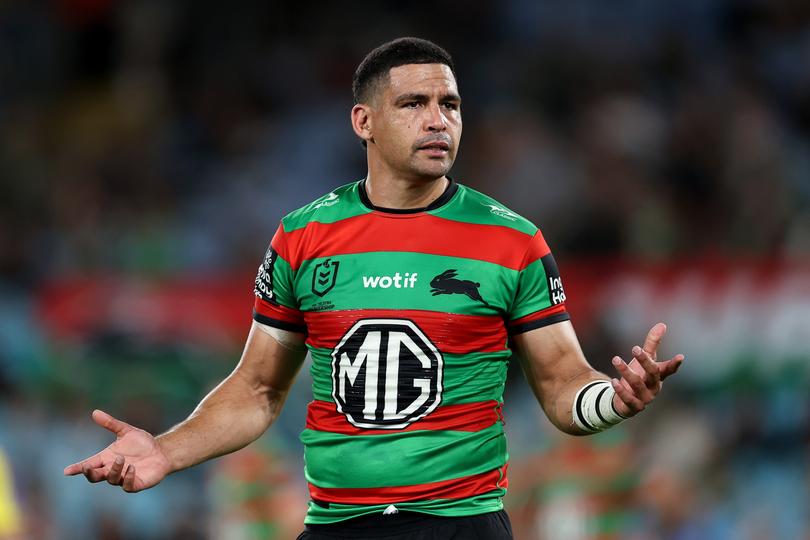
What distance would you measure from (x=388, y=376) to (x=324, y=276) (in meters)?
0.44

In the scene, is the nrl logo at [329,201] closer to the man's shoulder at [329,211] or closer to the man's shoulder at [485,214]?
the man's shoulder at [329,211]

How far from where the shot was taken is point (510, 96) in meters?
13.2

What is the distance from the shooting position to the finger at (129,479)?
474 cm

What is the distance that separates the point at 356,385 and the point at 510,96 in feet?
28.5

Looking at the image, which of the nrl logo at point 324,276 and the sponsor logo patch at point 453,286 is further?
the nrl logo at point 324,276

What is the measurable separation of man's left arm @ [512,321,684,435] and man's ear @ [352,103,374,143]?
930mm

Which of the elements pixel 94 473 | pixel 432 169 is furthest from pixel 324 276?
pixel 94 473

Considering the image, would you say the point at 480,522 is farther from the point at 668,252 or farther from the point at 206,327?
the point at 206,327

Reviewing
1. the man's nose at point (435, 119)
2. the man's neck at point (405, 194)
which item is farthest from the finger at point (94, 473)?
the man's nose at point (435, 119)

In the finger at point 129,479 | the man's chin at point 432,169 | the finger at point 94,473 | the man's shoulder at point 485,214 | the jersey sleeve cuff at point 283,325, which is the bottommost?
the finger at point 129,479

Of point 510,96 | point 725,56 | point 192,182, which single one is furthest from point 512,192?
point 192,182

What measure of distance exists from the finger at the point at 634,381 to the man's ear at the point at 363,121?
4.55ft

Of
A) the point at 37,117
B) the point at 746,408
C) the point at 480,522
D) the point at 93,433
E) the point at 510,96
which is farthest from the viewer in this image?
the point at 37,117

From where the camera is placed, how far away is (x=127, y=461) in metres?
4.78
